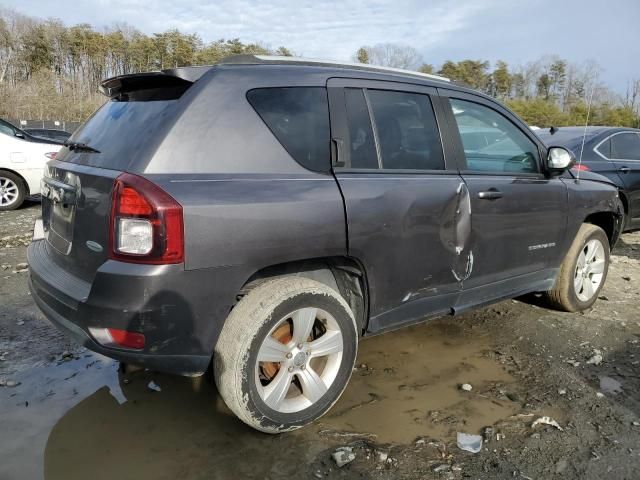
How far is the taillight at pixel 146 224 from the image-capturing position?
211 cm

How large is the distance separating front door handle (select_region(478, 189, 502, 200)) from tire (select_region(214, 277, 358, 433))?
1.21 metres

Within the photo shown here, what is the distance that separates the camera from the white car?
27.5 feet

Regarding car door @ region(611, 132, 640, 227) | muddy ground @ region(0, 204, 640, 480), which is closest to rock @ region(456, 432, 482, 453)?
muddy ground @ region(0, 204, 640, 480)

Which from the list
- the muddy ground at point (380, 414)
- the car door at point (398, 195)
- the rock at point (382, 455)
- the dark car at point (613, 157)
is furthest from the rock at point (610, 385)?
the dark car at point (613, 157)

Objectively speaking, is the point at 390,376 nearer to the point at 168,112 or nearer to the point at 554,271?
the point at 554,271

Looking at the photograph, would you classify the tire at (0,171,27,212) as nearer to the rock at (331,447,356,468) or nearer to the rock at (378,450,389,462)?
the rock at (331,447,356,468)

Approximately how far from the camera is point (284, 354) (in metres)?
2.54

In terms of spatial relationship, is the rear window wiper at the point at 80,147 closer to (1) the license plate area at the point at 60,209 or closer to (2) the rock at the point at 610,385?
(1) the license plate area at the point at 60,209

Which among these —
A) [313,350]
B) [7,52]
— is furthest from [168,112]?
[7,52]

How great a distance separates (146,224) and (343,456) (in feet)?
4.61

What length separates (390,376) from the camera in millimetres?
3244

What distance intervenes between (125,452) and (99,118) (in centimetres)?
181

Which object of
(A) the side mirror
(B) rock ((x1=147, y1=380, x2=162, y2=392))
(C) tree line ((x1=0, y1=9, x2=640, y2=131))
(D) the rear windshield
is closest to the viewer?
(D) the rear windshield

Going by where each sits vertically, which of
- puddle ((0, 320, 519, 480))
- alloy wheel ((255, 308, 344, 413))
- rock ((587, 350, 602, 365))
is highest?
alloy wheel ((255, 308, 344, 413))
